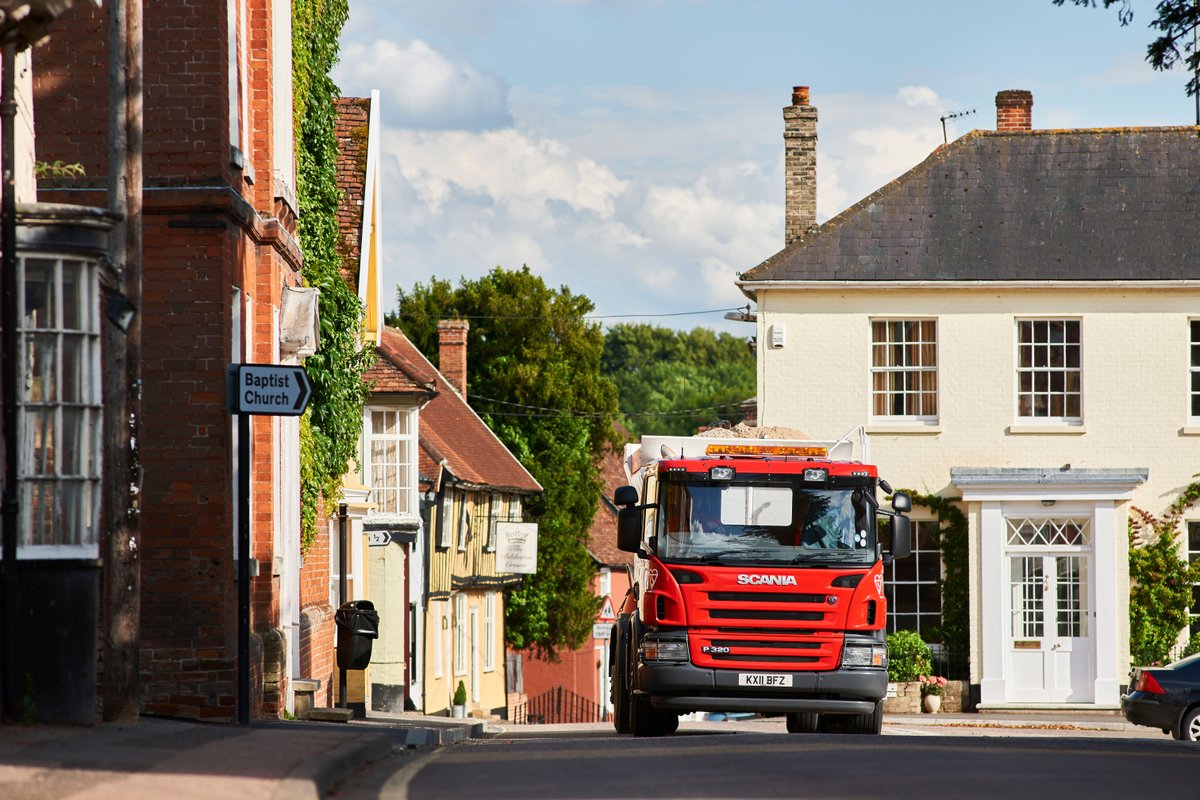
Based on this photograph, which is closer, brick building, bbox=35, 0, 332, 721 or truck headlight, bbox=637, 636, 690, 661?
brick building, bbox=35, 0, 332, 721

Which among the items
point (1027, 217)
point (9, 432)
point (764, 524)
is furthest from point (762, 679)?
point (1027, 217)

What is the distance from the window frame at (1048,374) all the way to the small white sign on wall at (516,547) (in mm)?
15118

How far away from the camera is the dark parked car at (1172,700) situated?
21.2 meters

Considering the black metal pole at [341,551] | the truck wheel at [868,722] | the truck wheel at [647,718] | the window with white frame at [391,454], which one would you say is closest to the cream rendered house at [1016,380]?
the black metal pole at [341,551]

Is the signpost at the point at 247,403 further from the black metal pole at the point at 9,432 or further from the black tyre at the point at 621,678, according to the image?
the black tyre at the point at 621,678

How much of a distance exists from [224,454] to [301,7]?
657 centimetres

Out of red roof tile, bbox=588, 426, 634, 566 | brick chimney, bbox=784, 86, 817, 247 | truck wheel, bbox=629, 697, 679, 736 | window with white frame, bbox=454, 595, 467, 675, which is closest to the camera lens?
truck wheel, bbox=629, 697, 679, 736

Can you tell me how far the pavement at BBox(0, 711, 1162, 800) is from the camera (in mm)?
8711

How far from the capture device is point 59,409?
39.9 ft

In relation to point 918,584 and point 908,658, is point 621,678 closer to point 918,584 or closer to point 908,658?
point 908,658

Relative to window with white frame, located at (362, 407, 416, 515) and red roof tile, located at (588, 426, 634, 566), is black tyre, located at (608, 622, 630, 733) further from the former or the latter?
red roof tile, located at (588, 426, 634, 566)

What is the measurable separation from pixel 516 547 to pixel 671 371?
233ft

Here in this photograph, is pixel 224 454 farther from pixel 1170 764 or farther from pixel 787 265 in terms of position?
pixel 787 265

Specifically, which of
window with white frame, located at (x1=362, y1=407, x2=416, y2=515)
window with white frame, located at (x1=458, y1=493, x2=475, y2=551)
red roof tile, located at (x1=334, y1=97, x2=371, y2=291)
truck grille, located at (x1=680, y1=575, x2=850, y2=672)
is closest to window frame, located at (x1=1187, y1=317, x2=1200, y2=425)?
red roof tile, located at (x1=334, y1=97, x2=371, y2=291)
